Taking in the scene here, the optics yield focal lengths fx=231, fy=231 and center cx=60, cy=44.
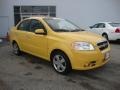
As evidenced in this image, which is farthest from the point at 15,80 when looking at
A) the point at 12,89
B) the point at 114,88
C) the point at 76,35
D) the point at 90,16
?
the point at 90,16

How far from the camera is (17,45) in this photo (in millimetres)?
9008

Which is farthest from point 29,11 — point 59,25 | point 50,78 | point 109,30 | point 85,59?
point 85,59

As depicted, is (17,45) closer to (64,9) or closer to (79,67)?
(79,67)

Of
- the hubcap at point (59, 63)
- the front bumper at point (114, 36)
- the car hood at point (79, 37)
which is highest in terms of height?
the car hood at point (79, 37)

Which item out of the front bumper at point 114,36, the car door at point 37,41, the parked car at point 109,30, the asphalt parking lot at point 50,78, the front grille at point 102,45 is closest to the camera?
the asphalt parking lot at point 50,78

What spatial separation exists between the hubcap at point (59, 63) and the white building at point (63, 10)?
1485 cm

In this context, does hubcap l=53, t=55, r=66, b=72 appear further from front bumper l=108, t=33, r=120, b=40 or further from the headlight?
front bumper l=108, t=33, r=120, b=40

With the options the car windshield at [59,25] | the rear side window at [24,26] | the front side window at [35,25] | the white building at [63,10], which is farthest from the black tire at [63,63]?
the white building at [63,10]

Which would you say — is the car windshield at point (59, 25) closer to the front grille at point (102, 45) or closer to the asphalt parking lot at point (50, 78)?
the front grille at point (102, 45)

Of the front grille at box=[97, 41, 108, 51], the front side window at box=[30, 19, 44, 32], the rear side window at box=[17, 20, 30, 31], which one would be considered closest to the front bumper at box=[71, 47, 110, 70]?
the front grille at box=[97, 41, 108, 51]

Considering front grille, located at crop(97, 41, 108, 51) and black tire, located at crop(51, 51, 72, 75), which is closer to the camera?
black tire, located at crop(51, 51, 72, 75)

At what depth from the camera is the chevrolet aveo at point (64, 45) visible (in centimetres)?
612

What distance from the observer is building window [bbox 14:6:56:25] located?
2131 cm

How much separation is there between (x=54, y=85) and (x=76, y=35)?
5.47ft
